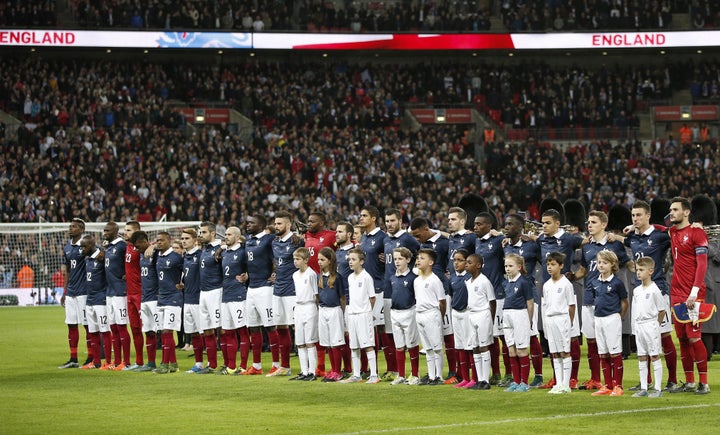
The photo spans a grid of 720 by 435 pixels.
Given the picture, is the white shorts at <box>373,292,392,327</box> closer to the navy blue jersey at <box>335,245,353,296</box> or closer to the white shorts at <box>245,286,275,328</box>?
the navy blue jersey at <box>335,245,353,296</box>

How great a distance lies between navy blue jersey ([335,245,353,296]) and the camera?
1703 centimetres

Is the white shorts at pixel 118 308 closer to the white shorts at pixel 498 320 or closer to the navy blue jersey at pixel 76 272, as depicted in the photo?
the navy blue jersey at pixel 76 272

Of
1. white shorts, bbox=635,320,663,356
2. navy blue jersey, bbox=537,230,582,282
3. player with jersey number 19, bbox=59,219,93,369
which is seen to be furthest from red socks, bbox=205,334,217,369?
white shorts, bbox=635,320,663,356

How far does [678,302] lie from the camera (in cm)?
1409

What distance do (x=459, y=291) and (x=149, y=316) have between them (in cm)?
567

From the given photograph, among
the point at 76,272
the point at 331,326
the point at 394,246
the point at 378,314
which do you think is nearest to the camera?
the point at 331,326

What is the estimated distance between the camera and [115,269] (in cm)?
1883

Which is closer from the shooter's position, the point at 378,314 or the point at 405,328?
the point at 405,328

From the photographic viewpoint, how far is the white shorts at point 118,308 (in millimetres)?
18641

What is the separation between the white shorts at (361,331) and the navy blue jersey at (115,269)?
4.59 meters

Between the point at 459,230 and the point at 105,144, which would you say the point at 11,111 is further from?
the point at 459,230

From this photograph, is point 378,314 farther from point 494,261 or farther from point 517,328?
point 517,328

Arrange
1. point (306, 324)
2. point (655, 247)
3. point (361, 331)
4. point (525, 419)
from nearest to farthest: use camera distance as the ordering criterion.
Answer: point (525, 419) < point (655, 247) < point (361, 331) < point (306, 324)

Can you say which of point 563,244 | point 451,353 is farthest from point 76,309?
point 563,244
